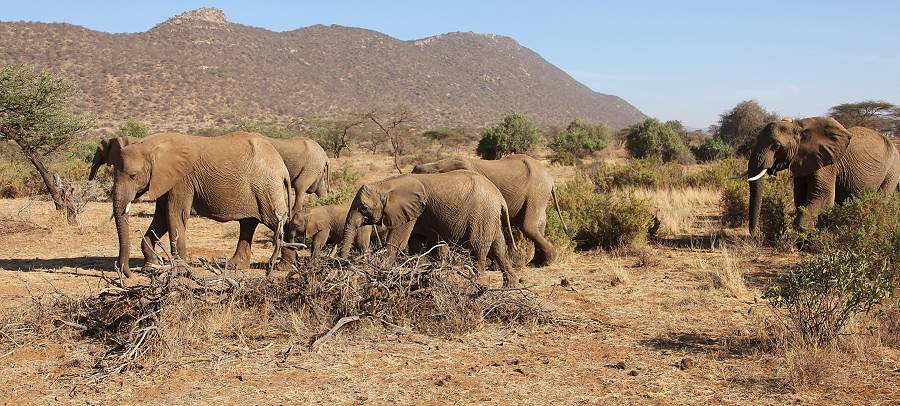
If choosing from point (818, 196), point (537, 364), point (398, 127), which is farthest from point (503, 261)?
point (398, 127)

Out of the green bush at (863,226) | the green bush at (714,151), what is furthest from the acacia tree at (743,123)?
the green bush at (863,226)

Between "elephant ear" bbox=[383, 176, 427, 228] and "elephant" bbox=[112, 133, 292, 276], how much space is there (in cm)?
146

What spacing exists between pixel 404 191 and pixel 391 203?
0.63 feet

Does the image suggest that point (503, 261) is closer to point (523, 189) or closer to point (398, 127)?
point (523, 189)

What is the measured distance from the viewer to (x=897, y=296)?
7.28m

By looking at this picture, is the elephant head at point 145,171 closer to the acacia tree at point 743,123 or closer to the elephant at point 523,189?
the elephant at point 523,189

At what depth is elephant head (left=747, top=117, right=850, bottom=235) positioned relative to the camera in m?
10.4

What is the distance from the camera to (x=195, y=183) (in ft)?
29.1

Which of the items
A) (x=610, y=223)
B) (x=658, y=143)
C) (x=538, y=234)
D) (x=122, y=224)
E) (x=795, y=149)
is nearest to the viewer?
(x=122, y=224)

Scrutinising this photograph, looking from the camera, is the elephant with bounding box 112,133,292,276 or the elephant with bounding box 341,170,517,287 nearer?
the elephant with bounding box 341,170,517,287

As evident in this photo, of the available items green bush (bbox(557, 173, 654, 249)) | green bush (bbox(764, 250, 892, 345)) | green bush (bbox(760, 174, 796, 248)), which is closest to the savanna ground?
green bush (bbox(764, 250, 892, 345))

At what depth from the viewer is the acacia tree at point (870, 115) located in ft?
104

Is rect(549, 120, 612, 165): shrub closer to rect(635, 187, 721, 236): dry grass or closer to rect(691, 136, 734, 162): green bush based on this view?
rect(691, 136, 734, 162): green bush

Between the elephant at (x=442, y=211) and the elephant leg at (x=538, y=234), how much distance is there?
1.67 m
